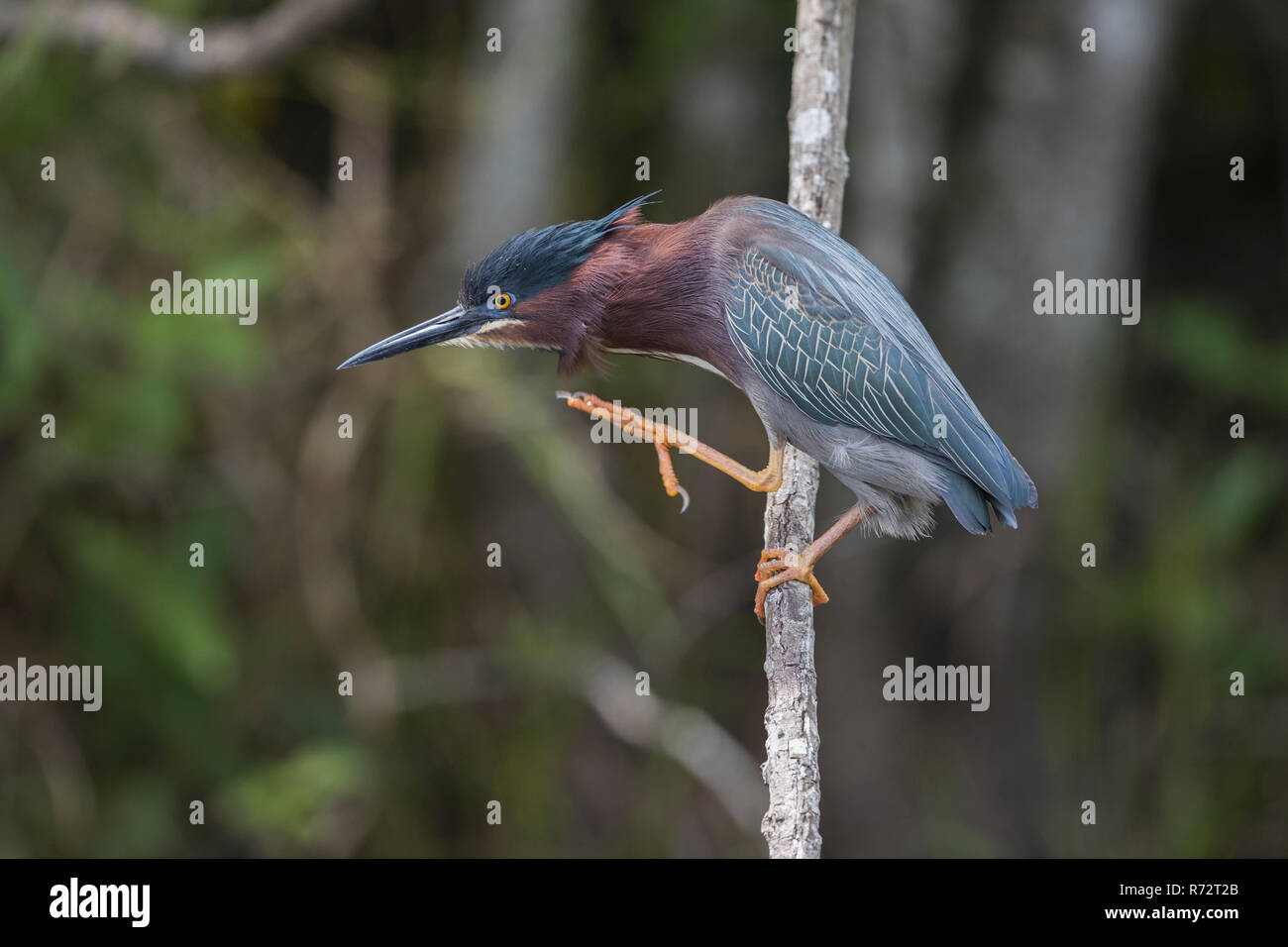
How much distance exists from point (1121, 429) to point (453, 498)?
338cm

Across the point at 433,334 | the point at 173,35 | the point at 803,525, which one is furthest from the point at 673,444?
the point at 173,35

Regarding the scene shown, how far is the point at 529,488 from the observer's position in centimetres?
580

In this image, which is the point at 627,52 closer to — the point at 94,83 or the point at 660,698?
the point at 94,83

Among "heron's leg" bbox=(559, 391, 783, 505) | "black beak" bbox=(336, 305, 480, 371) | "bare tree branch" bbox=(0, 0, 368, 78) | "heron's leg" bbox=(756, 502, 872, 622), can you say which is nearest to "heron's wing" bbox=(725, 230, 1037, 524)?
"heron's leg" bbox=(559, 391, 783, 505)

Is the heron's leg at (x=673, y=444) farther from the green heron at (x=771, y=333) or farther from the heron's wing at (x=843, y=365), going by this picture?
the heron's wing at (x=843, y=365)

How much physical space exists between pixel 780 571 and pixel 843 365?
507 millimetres

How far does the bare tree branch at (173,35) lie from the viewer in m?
4.42

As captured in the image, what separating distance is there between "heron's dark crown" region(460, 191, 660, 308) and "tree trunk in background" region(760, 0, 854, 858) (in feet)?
1.95

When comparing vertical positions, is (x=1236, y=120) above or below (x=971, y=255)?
above

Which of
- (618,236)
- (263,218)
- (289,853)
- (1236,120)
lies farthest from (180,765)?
(1236,120)

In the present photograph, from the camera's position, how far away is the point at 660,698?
538 centimetres

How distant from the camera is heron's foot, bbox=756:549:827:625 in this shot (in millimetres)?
2797

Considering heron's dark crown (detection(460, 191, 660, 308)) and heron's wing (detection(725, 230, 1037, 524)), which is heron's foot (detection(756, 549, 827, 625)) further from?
heron's dark crown (detection(460, 191, 660, 308))

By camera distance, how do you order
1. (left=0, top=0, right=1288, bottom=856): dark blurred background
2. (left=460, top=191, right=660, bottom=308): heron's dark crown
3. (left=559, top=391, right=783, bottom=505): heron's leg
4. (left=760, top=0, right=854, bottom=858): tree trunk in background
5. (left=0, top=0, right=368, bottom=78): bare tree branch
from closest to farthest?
(left=760, top=0, right=854, bottom=858): tree trunk in background, (left=460, top=191, right=660, bottom=308): heron's dark crown, (left=559, top=391, right=783, bottom=505): heron's leg, (left=0, top=0, right=368, bottom=78): bare tree branch, (left=0, top=0, right=1288, bottom=856): dark blurred background
